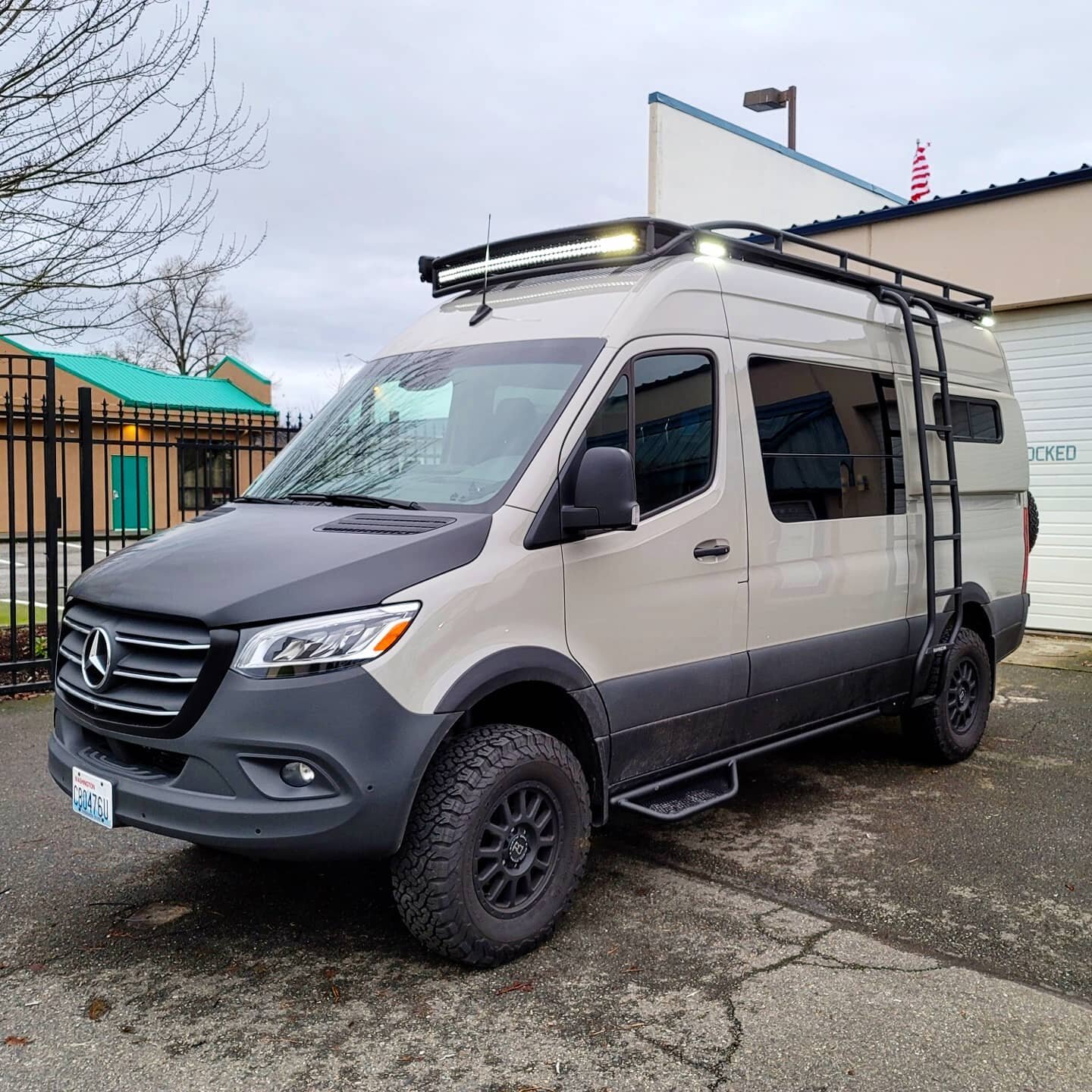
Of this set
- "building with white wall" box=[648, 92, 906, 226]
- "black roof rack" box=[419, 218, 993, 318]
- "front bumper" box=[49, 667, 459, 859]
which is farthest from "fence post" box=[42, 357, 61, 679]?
"building with white wall" box=[648, 92, 906, 226]

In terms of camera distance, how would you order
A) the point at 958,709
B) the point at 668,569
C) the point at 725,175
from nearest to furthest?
1. the point at 668,569
2. the point at 958,709
3. the point at 725,175

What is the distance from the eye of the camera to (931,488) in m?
5.62

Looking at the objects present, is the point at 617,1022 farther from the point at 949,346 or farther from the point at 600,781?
the point at 949,346

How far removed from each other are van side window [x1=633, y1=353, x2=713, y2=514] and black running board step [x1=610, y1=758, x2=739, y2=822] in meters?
1.12

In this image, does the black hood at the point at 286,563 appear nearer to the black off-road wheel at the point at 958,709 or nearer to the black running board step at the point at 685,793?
the black running board step at the point at 685,793

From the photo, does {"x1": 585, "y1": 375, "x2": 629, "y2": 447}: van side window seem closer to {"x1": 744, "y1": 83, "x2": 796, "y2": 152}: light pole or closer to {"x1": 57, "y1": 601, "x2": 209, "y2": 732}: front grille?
{"x1": 57, "y1": 601, "x2": 209, "y2": 732}: front grille

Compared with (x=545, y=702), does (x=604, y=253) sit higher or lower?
higher

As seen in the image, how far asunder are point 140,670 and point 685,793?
2.24 meters

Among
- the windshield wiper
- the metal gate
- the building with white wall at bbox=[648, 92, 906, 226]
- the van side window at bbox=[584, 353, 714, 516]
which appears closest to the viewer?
the windshield wiper

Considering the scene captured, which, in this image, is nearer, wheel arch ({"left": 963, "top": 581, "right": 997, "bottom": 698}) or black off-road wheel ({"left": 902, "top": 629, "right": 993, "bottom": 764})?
black off-road wheel ({"left": 902, "top": 629, "right": 993, "bottom": 764})

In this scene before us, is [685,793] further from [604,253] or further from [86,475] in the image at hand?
[86,475]

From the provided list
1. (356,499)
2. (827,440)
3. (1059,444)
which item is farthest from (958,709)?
(1059,444)

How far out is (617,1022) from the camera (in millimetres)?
3203

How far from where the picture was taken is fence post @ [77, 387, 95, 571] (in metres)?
7.84
